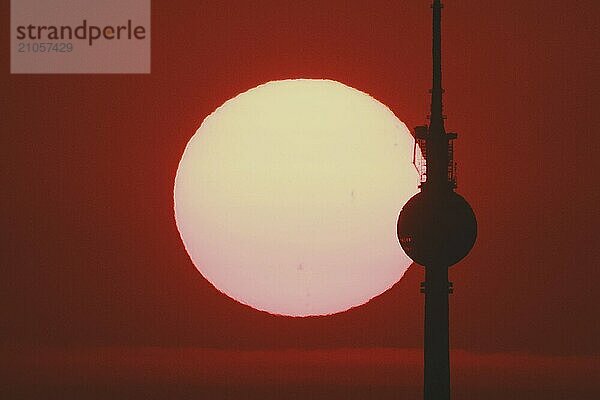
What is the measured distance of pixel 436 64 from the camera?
5247cm

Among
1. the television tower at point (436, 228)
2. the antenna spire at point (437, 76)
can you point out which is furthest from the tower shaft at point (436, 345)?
the antenna spire at point (437, 76)

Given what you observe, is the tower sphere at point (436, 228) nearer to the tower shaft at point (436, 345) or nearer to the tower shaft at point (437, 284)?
the tower shaft at point (437, 284)

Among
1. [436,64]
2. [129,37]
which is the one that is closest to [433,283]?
[436,64]

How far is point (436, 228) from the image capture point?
4878cm

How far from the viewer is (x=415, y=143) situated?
50.4 metres

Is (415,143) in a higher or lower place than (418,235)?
higher

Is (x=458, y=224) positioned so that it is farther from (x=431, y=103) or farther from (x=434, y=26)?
(x=434, y=26)

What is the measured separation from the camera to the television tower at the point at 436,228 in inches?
1929

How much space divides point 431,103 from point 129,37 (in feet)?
37.7

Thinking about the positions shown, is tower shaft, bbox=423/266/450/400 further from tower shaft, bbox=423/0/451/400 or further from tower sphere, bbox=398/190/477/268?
tower sphere, bbox=398/190/477/268

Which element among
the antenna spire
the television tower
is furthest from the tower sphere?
the antenna spire

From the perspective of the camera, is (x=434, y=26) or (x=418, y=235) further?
(x=434, y=26)

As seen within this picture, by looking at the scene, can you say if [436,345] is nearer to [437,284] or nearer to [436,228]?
[437,284]

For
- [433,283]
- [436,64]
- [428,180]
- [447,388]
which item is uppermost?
[436,64]
